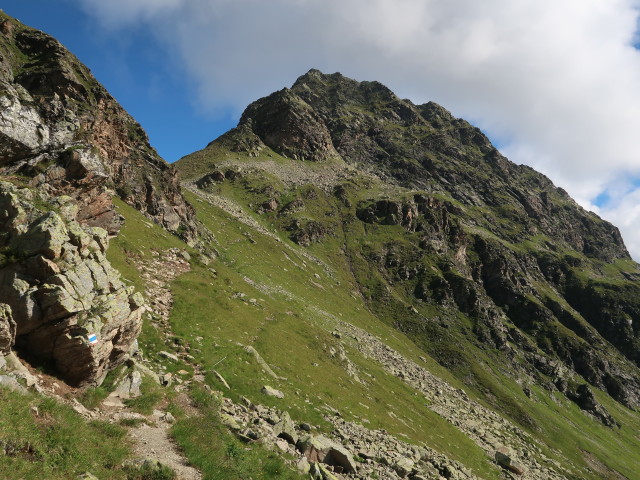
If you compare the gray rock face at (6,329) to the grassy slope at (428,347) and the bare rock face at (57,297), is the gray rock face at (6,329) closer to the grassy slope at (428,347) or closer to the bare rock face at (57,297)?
the bare rock face at (57,297)

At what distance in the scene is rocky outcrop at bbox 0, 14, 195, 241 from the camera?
1411 inches

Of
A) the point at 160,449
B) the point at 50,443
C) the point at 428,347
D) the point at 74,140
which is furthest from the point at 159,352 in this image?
the point at 428,347

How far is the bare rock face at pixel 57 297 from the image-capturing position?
17062 millimetres

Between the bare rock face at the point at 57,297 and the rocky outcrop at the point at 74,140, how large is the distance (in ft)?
62.4

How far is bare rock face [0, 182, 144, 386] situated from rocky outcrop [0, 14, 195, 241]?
19.0 m

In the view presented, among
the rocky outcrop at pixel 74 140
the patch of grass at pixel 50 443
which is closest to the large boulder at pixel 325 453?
the patch of grass at pixel 50 443

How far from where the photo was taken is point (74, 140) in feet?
145

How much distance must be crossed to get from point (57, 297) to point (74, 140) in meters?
35.3

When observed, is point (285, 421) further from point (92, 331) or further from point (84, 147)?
point (84, 147)

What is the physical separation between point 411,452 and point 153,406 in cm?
2665

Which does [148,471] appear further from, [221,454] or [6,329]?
[6,329]

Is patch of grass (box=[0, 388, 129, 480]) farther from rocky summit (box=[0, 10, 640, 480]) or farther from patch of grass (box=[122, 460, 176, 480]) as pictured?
patch of grass (box=[122, 460, 176, 480])

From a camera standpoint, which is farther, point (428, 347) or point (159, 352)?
point (428, 347)

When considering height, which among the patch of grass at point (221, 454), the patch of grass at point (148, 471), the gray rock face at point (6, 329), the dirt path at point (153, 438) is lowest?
the dirt path at point (153, 438)
